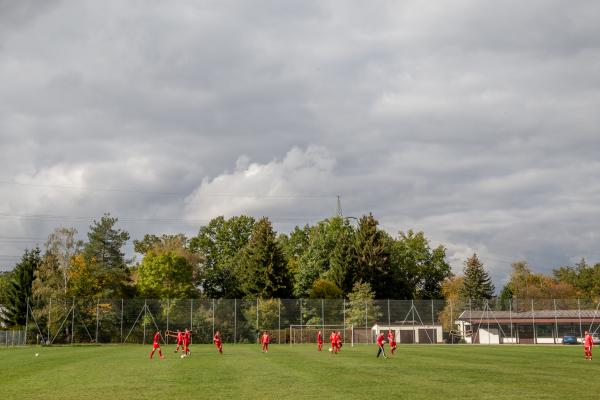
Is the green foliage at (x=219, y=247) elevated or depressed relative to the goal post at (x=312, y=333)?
elevated

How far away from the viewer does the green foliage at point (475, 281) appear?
380 ft

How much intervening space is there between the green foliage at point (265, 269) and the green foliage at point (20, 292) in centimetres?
2774

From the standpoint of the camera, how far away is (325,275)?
3910 inches

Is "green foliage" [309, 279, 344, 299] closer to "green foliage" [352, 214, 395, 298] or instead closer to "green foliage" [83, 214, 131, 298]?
"green foliage" [352, 214, 395, 298]

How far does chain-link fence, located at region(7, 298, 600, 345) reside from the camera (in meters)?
71.7

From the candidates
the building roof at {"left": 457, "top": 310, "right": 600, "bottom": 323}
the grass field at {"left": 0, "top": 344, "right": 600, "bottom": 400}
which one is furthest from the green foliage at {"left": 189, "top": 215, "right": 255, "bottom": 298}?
the grass field at {"left": 0, "top": 344, "right": 600, "bottom": 400}

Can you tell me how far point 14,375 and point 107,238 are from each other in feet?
292

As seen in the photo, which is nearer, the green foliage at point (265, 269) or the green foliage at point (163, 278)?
the green foliage at point (265, 269)

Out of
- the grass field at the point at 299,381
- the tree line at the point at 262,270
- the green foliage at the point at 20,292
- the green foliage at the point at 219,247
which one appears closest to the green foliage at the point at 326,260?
the tree line at the point at 262,270

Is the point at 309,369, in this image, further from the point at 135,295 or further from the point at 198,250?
the point at 198,250

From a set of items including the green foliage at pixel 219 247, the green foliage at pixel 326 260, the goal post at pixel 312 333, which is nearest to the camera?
the goal post at pixel 312 333

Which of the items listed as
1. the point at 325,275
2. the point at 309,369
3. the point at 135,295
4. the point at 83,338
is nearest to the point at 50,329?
the point at 83,338

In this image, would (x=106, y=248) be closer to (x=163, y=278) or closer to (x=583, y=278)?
(x=163, y=278)

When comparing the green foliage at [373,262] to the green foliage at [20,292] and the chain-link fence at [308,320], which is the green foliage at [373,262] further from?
the green foliage at [20,292]
